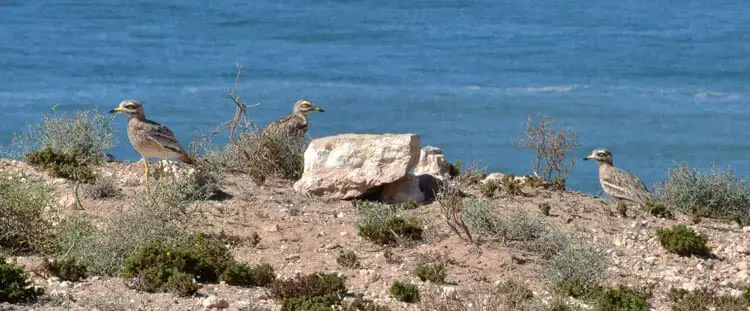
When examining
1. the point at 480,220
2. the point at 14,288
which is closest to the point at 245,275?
the point at 14,288

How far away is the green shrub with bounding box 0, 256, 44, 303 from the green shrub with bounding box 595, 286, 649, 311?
4854mm

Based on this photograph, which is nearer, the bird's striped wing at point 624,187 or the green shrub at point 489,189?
the green shrub at point 489,189

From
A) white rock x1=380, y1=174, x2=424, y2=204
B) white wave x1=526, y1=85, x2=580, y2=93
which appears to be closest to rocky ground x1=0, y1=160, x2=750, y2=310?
white rock x1=380, y1=174, x2=424, y2=204

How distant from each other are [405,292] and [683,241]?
3776 millimetres

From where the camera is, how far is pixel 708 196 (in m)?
17.0

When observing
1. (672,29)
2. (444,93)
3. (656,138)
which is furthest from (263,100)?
(672,29)

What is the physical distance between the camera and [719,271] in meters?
14.0

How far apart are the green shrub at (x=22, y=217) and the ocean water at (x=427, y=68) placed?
13559mm

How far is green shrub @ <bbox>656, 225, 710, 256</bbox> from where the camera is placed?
14.3 m

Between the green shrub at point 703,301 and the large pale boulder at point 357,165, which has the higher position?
the large pale boulder at point 357,165

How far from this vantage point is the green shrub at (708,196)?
1688cm

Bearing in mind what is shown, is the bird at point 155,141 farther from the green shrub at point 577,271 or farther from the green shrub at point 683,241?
the green shrub at point 683,241

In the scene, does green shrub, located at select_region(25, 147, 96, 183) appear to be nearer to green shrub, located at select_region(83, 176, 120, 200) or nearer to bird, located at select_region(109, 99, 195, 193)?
green shrub, located at select_region(83, 176, 120, 200)

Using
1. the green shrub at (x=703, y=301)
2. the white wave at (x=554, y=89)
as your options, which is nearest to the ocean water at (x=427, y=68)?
the white wave at (x=554, y=89)
